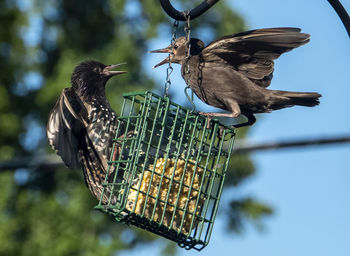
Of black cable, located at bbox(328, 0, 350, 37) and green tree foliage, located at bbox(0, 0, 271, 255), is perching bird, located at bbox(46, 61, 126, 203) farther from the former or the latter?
green tree foliage, located at bbox(0, 0, 271, 255)

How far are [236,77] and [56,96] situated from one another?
34.6 feet

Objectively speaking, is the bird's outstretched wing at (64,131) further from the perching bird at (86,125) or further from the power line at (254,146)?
the power line at (254,146)

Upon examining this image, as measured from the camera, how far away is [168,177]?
4.74 meters

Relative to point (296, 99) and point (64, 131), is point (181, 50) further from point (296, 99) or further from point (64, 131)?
point (64, 131)

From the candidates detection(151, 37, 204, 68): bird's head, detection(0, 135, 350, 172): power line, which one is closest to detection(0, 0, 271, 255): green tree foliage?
detection(0, 135, 350, 172): power line

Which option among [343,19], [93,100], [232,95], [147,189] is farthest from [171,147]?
[93,100]

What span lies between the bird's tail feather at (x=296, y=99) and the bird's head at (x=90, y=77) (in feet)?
5.25

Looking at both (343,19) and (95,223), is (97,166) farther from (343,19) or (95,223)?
(95,223)

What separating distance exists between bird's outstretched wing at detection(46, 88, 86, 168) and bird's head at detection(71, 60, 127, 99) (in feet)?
1.26

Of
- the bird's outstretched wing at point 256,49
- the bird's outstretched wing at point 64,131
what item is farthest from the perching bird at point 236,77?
the bird's outstretched wing at point 64,131

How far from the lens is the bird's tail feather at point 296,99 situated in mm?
5403

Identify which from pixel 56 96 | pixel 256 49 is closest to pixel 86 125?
pixel 256 49

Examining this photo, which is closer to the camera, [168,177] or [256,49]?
[168,177]

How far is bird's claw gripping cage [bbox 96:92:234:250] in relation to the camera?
4664 millimetres
